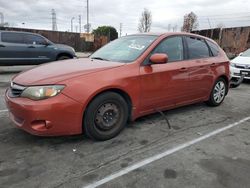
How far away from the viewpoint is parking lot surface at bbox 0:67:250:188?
9.37 ft

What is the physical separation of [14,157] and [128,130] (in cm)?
176

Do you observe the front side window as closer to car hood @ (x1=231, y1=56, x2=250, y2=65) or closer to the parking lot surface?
the parking lot surface

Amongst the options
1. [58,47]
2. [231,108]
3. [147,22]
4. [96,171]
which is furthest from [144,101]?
[147,22]

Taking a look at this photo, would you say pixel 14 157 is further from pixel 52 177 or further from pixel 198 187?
pixel 198 187

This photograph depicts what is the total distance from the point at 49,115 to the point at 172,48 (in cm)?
258

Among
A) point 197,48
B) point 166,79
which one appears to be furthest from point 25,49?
point 166,79

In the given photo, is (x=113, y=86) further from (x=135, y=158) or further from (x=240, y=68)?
(x=240, y=68)

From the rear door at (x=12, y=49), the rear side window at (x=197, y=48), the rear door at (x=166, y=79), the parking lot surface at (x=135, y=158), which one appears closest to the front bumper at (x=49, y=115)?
the parking lot surface at (x=135, y=158)

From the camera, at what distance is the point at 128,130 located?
4.30 m

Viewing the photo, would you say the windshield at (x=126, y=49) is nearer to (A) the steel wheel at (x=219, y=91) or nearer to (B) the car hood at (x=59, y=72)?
(B) the car hood at (x=59, y=72)

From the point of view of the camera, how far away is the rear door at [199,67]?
505 cm

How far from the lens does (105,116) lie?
151 inches

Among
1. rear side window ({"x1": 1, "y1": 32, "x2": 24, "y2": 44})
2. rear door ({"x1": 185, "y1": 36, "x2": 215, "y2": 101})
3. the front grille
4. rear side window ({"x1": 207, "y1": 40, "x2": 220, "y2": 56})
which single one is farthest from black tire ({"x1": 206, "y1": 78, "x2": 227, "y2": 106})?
rear side window ({"x1": 1, "y1": 32, "x2": 24, "y2": 44})

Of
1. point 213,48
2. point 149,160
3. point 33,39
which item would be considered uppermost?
point 33,39
